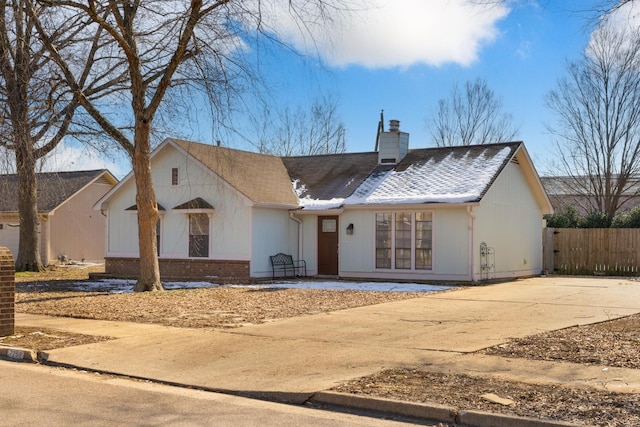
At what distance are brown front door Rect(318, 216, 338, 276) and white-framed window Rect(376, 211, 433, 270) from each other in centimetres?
170

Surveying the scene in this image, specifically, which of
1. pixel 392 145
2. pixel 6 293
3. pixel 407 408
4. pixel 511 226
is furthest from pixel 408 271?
pixel 407 408

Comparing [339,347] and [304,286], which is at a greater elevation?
[304,286]

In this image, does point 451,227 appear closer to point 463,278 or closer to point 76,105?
point 463,278

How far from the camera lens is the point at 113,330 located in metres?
→ 12.6

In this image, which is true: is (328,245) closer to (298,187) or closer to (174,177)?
(298,187)

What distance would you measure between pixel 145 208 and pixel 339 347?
9564 millimetres

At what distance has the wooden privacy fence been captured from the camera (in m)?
28.0

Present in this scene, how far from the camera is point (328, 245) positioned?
2495 centimetres

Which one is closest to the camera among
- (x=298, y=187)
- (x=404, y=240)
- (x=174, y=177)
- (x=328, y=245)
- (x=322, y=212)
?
(x=404, y=240)

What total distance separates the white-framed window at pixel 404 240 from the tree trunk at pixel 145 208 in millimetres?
7956

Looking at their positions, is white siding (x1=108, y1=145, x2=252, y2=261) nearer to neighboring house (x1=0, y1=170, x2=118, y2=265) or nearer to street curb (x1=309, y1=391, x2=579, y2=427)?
neighboring house (x1=0, y1=170, x2=118, y2=265)

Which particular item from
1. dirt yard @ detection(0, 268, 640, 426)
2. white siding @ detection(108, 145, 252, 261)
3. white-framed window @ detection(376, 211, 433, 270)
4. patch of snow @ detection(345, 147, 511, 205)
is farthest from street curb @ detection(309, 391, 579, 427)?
white siding @ detection(108, 145, 252, 261)

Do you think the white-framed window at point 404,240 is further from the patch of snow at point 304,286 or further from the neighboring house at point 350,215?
the patch of snow at point 304,286

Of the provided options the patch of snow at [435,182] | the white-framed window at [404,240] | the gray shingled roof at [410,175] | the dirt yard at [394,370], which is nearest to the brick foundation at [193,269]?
the dirt yard at [394,370]
